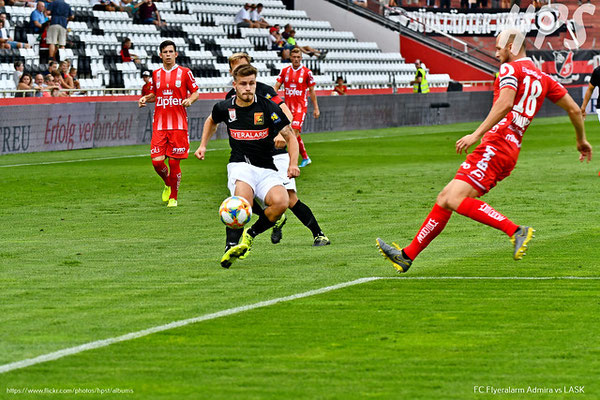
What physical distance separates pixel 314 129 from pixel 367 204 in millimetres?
20921

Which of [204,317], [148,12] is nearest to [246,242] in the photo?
[204,317]

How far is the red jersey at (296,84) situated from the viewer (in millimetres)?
24625

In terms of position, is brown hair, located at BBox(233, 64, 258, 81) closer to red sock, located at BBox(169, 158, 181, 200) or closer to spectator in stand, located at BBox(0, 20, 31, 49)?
red sock, located at BBox(169, 158, 181, 200)

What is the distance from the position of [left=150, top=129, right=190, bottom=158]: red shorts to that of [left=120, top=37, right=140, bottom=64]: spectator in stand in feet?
59.3

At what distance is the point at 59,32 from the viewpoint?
31.9 metres

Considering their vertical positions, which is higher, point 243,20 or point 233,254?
point 233,254

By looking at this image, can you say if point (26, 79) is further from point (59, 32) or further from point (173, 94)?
point (173, 94)

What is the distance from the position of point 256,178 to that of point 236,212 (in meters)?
0.54

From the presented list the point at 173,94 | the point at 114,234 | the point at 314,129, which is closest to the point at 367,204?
the point at 173,94

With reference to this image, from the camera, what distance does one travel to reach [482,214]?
9445 millimetres

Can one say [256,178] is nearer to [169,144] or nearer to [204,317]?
[204,317]

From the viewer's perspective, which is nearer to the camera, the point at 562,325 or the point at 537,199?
the point at 562,325

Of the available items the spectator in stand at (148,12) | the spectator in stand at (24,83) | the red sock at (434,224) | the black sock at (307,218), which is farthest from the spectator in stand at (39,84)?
the red sock at (434,224)

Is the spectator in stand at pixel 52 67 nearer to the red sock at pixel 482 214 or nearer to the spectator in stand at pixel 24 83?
the spectator in stand at pixel 24 83
